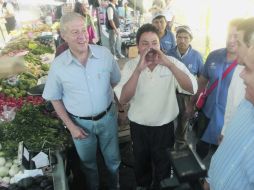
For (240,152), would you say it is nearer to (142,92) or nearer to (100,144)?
(142,92)

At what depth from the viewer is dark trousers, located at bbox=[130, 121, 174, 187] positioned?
2506 mm

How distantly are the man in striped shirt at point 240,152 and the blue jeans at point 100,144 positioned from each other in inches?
50.7

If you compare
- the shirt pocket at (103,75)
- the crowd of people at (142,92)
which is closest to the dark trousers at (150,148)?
the crowd of people at (142,92)

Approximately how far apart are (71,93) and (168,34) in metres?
2.35

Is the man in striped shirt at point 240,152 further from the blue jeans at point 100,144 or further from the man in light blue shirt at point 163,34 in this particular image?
the man in light blue shirt at point 163,34

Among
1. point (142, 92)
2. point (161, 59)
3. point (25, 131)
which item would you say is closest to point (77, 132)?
point (25, 131)

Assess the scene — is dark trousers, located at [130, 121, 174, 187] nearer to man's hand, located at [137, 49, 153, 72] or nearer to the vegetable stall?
man's hand, located at [137, 49, 153, 72]

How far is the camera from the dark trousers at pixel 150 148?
8.22 feet

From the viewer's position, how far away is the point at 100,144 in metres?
2.80

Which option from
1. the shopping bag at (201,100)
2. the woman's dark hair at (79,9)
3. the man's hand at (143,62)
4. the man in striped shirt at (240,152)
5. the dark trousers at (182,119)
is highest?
the woman's dark hair at (79,9)

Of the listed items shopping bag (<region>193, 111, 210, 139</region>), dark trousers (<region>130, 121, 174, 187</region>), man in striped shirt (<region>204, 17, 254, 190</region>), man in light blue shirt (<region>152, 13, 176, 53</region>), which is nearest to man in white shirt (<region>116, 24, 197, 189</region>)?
dark trousers (<region>130, 121, 174, 187</region>)

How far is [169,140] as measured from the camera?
8.48 ft

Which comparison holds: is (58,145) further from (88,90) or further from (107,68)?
(107,68)

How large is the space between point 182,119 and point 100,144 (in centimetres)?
109
